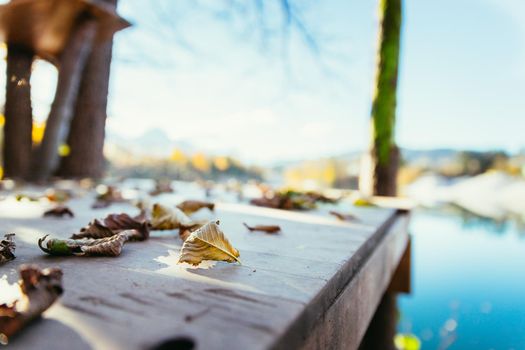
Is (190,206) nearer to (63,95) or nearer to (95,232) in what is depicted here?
(95,232)

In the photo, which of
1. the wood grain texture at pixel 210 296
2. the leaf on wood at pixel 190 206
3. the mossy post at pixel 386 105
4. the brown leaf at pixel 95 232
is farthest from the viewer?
the mossy post at pixel 386 105

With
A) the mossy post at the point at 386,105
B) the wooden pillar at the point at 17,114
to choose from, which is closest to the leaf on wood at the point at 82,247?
the wooden pillar at the point at 17,114

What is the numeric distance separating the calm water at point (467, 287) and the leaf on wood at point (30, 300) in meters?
2.06

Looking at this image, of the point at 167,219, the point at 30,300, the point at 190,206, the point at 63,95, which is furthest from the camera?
the point at 63,95

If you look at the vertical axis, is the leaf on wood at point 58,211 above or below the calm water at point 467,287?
above

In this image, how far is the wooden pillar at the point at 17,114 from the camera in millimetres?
1815

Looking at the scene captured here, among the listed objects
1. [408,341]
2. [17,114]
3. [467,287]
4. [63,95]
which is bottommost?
[408,341]

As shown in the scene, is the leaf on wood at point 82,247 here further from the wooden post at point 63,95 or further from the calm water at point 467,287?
the wooden post at point 63,95

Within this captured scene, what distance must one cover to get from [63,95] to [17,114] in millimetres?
816

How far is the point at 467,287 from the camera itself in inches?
164

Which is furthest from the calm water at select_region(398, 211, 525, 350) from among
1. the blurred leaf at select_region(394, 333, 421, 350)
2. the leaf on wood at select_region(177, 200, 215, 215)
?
the leaf on wood at select_region(177, 200, 215, 215)

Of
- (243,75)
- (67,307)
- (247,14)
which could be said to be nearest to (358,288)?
(67,307)

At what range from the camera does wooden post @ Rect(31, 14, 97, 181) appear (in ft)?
9.20

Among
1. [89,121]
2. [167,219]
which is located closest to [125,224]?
[167,219]
